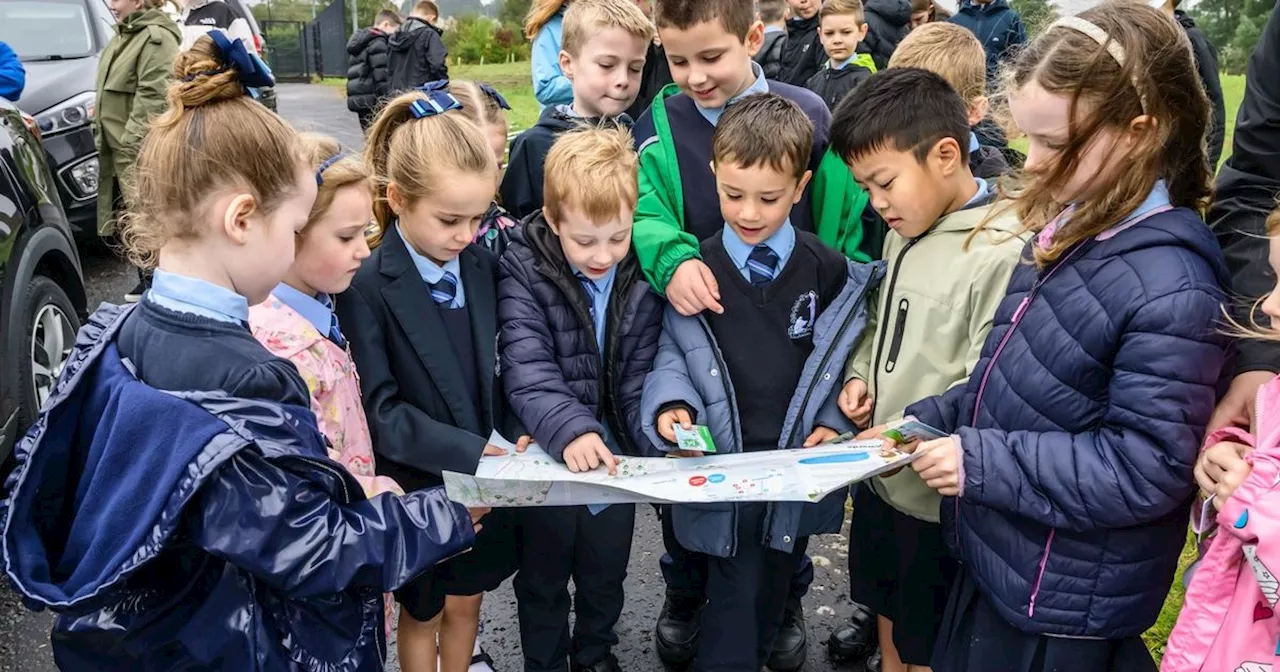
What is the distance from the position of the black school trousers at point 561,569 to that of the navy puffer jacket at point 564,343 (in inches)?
9.3

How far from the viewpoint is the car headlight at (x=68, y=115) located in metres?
6.30

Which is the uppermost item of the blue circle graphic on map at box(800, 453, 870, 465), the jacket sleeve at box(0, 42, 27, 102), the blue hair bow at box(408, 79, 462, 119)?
the blue hair bow at box(408, 79, 462, 119)

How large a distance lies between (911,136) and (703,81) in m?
0.67

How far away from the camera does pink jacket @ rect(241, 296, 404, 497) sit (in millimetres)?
2062

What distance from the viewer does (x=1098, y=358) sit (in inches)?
71.3

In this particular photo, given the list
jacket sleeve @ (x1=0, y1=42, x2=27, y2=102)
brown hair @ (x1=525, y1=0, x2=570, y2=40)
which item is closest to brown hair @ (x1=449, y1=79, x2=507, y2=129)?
brown hair @ (x1=525, y1=0, x2=570, y2=40)

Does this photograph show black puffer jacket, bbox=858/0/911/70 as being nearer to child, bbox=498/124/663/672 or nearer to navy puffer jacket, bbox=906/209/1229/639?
child, bbox=498/124/663/672

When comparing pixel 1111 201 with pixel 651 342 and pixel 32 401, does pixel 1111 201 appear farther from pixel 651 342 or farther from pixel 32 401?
pixel 32 401

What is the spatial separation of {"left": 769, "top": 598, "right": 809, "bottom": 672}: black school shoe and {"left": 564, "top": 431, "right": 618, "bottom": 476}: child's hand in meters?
1.04

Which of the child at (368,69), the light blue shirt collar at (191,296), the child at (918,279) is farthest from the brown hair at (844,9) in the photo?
the child at (368,69)

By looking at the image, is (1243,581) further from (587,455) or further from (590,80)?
(590,80)

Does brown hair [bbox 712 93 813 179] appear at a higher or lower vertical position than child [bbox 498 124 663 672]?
higher

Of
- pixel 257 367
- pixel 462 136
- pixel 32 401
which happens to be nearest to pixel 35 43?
pixel 32 401

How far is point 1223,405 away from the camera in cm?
178
